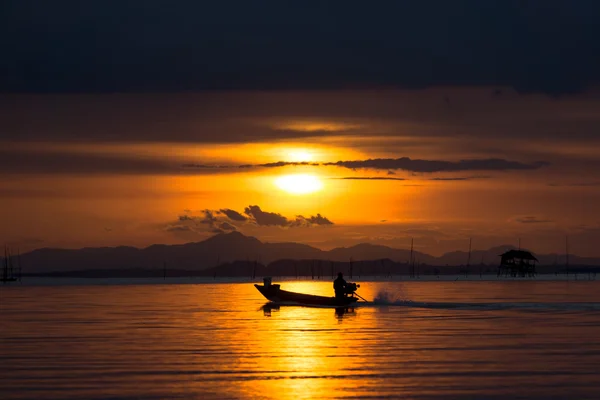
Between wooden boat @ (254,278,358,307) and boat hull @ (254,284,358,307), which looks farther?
wooden boat @ (254,278,358,307)

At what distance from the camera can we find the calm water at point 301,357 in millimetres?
28562

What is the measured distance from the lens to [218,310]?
72.5m

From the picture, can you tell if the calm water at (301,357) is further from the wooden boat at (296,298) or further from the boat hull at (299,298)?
the wooden boat at (296,298)

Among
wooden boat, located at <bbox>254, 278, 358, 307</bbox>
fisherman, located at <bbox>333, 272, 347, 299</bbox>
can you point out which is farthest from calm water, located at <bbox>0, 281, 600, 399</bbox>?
wooden boat, located at <bbox>254, 278, 358, 307</bbox>

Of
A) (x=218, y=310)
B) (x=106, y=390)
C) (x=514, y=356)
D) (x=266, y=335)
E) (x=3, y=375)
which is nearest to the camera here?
(x=106, y=390)

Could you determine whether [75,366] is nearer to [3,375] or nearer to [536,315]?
[3,375]

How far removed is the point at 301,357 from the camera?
119 feet

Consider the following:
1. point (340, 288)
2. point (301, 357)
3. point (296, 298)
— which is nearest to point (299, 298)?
point (296, 298)

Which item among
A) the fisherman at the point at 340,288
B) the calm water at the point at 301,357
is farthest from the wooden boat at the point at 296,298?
the calm water at the point at 301,357

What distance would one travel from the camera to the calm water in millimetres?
28562

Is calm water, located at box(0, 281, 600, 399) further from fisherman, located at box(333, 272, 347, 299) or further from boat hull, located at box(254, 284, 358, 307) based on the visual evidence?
boat hull, located at box(254, 284, 358, 307)

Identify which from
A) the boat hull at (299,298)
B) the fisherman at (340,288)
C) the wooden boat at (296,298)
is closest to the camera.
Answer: the fisherman at (340,288)

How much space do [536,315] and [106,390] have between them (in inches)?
1545

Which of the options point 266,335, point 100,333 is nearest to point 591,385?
point 266,335
